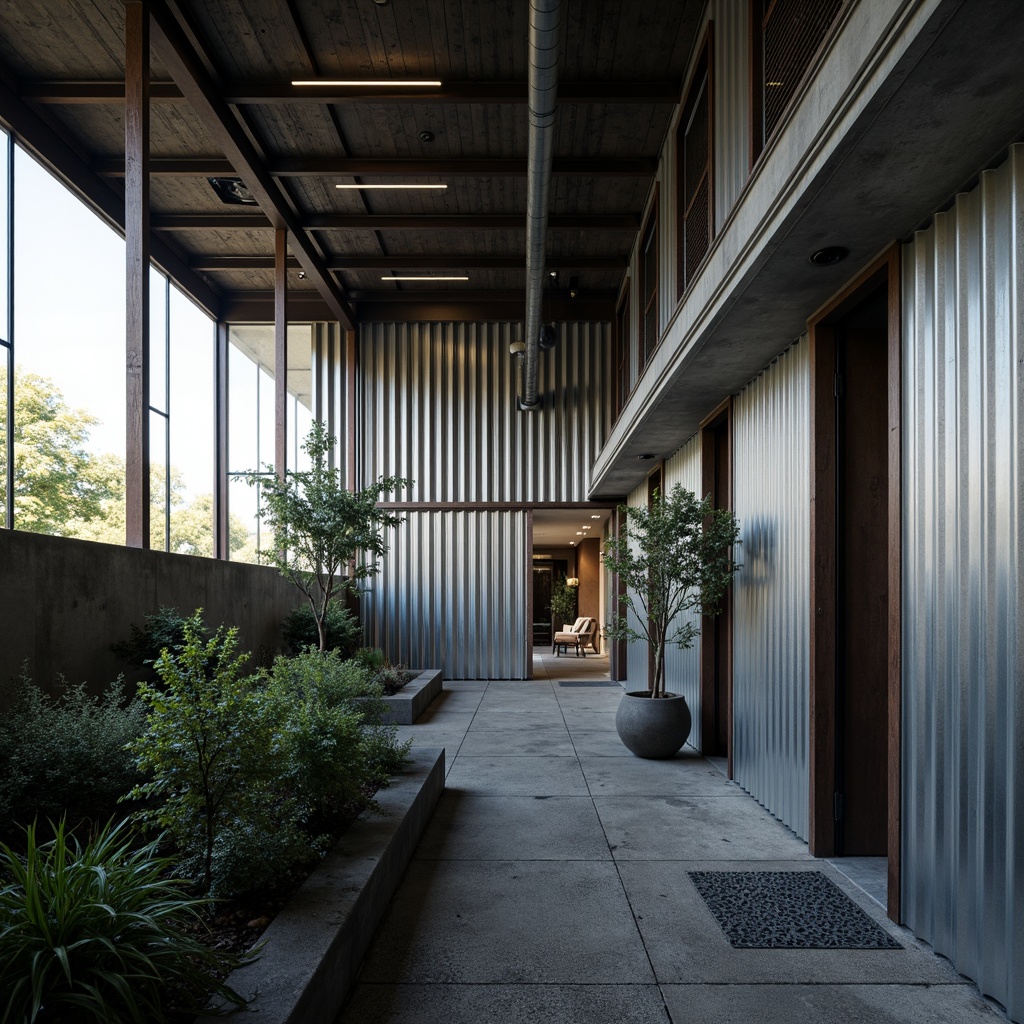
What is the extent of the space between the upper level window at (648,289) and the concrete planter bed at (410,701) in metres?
5.02

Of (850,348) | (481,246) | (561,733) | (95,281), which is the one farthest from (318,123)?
(95,281)

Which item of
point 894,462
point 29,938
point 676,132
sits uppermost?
point 676,132

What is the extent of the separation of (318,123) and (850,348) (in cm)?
693

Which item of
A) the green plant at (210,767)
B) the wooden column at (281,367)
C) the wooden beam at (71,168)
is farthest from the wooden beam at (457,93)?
the green plant at (210,767)

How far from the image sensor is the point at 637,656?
38.1 ft

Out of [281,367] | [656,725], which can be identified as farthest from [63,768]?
[281,367]

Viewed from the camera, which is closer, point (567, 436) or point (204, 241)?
point (204, 241)

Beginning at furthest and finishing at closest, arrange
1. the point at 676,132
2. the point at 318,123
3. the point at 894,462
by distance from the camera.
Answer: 1. the point at 318,123
2. the point at 676,132
3. the point at 894,462

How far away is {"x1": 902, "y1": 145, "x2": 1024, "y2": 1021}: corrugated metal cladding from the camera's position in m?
2.75

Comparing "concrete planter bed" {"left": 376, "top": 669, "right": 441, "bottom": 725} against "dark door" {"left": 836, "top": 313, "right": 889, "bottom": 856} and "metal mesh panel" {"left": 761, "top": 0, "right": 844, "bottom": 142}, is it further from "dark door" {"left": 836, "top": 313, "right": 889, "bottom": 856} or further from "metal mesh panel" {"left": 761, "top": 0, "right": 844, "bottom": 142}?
"metal mesh panel" {"left": 761, "top": 0, "right": 844, "bottom": 142}

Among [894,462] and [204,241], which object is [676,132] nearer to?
[894,462]

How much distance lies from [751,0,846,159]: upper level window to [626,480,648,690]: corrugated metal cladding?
6.57 meters

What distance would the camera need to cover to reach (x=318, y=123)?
8.73 metres

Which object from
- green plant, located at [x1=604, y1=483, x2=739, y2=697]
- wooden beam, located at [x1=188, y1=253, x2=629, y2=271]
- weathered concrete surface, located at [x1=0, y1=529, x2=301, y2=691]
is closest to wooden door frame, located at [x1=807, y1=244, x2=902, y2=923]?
green plant, located at [x1=604, y1=483, x2=739, y2=697]
